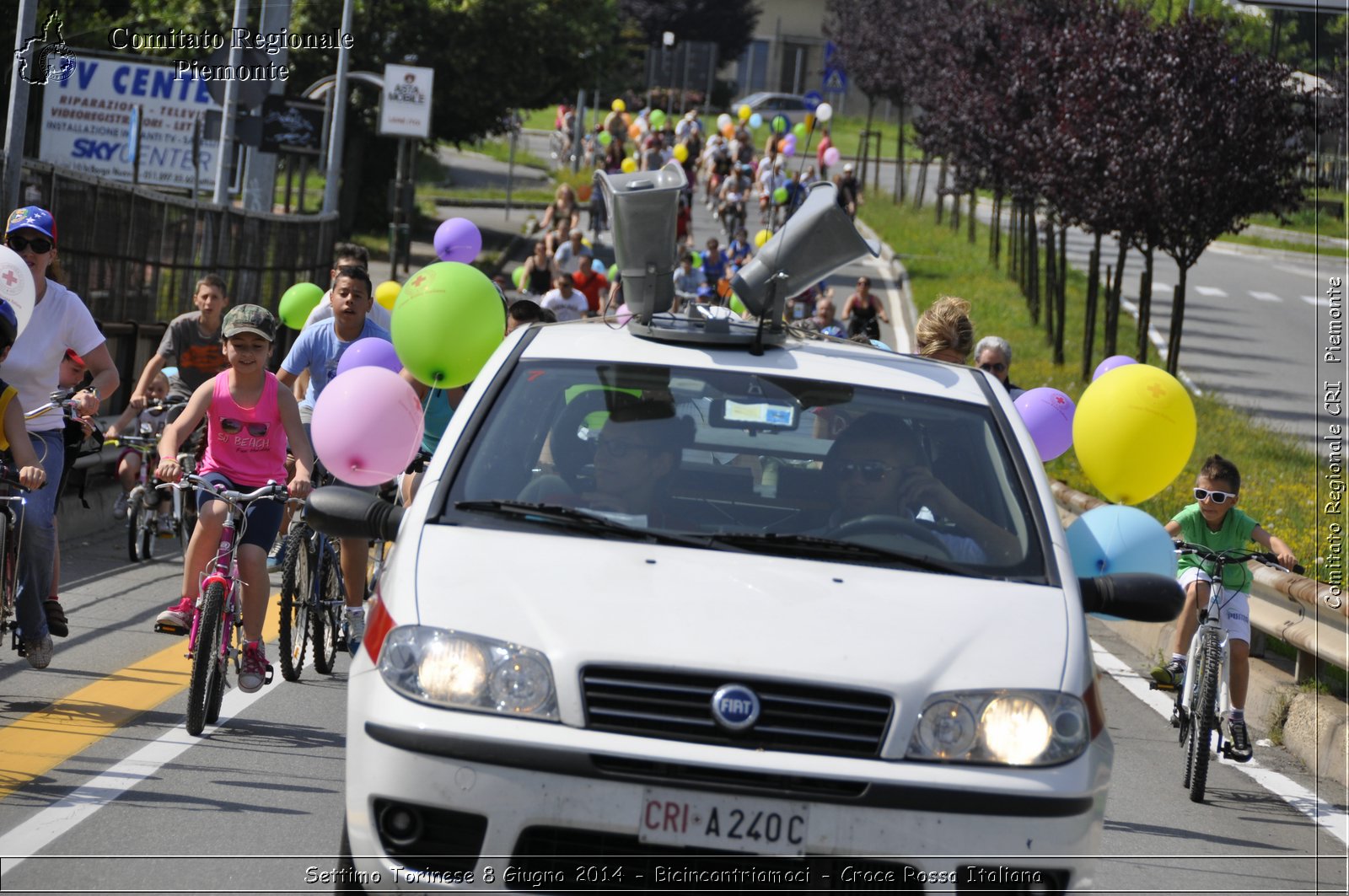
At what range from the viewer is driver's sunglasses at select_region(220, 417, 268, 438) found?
26.2ft

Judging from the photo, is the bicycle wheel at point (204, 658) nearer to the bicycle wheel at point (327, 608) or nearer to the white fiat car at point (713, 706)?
the bicycle wheel at point (327, 608)

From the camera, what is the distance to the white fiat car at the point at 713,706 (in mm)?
4277

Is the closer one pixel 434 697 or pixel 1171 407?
pixel 434 697

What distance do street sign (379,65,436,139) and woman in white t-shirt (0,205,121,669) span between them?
28.2 metres

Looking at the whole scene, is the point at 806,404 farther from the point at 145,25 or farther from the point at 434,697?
the point at 145,25

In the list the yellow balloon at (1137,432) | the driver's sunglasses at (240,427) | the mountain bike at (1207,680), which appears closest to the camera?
the yellow balloon at (1137,432)

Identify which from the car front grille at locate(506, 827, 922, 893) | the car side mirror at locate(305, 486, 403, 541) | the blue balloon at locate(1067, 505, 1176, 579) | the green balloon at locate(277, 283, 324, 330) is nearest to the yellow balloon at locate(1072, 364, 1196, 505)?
the blue balloon at locate(1067, 505, 1176, 579)

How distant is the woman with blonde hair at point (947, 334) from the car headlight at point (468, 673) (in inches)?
192

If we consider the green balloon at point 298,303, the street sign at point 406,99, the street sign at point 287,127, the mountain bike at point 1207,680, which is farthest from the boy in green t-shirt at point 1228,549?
the street sign at point 406,99

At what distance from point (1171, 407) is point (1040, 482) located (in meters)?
2.05

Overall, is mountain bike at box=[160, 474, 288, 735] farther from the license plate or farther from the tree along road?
the license plate

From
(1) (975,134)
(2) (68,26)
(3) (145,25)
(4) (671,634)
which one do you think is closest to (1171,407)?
(4) (671,634)

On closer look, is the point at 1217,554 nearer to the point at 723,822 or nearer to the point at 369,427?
the point at 369,427

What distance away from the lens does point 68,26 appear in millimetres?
42219
